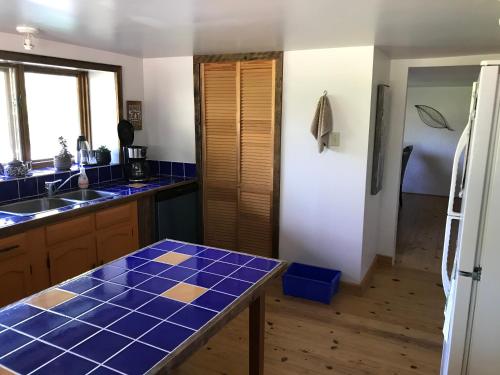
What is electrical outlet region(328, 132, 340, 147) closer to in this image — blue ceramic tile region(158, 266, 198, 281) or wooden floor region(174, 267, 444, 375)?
wooden floor region(174, 267, 444, 375)

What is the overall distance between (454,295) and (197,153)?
9.40ft

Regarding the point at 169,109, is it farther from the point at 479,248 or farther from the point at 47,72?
the point at 479,248

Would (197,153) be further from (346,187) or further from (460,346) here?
(460,346)

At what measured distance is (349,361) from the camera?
2.55 metres

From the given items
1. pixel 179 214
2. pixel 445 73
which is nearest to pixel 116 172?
pixel 179 214

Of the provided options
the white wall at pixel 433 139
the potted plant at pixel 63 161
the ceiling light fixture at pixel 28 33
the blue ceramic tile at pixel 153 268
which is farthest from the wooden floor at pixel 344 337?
the white wall at pixel 433 139

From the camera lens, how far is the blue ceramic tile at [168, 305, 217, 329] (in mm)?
1322

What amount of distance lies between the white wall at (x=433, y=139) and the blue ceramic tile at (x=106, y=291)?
6888 millimetres

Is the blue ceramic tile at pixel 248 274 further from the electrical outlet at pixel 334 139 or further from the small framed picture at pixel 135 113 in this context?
the small framed picture at pixel 135 113

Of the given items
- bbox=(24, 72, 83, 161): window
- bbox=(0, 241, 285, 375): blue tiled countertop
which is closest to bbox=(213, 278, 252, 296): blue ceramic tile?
bbox=(0, 241, 285, 375): blue tiled countertop

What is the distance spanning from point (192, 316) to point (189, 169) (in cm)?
286

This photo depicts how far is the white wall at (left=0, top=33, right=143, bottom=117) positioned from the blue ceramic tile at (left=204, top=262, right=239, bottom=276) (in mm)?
2298

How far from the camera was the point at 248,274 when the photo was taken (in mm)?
1729

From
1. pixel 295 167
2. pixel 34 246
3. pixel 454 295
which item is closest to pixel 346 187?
pixel 295 167
